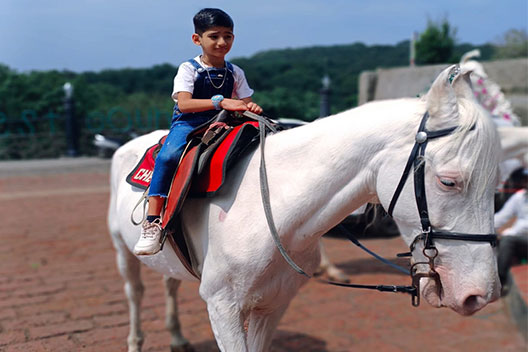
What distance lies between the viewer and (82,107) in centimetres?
1864

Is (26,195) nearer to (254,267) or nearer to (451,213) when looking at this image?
(254,267)

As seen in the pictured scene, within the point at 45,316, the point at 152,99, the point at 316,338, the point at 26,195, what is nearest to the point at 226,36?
the point at 316,338

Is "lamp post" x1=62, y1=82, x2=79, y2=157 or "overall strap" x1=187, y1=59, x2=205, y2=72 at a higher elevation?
"overall strap" x1=187, y1=59, x2=205, y2=72

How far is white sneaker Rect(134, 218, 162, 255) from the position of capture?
7.12 feet

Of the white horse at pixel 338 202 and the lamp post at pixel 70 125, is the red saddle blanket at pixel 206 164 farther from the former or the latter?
the lamp post at pixel 70 125

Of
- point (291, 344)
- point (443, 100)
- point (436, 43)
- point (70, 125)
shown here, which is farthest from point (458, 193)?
Result: point (70, 125)

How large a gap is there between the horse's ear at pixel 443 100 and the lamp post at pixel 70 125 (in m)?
16.9

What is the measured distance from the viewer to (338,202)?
1.95 m

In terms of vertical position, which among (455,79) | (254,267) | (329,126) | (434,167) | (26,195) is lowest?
(26,195)

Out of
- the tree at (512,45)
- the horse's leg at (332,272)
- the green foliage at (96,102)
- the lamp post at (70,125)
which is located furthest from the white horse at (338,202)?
the tree at (512,45)

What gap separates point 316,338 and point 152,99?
15.6 m

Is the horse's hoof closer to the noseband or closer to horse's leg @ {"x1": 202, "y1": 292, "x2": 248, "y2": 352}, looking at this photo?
horse's leg @ {"x1": 202, "y1": 292, "x2": 248, "y2": 352}

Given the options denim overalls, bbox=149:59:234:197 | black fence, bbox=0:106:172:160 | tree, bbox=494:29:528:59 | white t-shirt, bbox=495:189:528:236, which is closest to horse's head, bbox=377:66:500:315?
denim overalls, bbox=149:59:234:197

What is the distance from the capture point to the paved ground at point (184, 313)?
3.67 m
